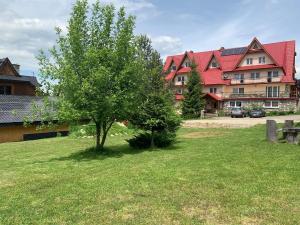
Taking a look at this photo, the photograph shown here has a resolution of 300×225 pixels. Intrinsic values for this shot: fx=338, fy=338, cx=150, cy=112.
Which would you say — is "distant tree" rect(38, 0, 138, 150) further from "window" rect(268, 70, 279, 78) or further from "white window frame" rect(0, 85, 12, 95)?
"window" rect(268, 70, 279, 78)

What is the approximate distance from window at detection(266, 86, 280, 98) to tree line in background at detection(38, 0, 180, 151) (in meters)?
45.5

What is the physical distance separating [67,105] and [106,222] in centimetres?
845

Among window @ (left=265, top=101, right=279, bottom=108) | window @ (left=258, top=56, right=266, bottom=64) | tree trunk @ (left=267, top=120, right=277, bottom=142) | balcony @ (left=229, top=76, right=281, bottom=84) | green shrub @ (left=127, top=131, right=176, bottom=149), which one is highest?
window @ (left=258, top=56, right=266, bottom=64)

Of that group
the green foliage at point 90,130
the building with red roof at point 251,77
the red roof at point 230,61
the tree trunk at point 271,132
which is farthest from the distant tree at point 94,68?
the red roof at point 230,61

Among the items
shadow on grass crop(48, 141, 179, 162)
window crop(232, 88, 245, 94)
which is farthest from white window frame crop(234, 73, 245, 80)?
shadow on grass crop(48, 141, 179, 162)

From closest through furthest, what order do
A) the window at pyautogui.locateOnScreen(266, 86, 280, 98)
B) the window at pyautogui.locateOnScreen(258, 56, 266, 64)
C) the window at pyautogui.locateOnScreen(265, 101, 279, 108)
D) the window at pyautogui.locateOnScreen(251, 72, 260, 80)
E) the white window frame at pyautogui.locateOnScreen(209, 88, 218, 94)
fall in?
the window at pyautogui.locateOnScreen(265, 101, 279, 108)
the window at pyautogui.locateOnScreen(266, 86, 280, 98)
the window at pyautogui.locateOnScreen(258, 56, 266, 64)
the window at pyautogui.locateOnScreen(251, 72, 260, 80)
the white window frame at pyautogui.locateOnScreen(209, 88, 218, 94)

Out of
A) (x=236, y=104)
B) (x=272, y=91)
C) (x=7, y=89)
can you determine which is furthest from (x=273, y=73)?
(x=7, y=89)

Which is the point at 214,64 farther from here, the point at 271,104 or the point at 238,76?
the point at 271,104

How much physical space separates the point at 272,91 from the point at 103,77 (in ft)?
162

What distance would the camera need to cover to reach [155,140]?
16297 mm

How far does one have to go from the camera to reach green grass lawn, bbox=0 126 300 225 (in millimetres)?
6504

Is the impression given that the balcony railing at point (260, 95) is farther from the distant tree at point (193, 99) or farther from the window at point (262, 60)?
the distant tree at point (193, 99)

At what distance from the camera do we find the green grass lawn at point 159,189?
6504mm

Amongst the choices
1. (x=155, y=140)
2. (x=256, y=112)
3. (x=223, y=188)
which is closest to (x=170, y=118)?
(x=155, y=140)
